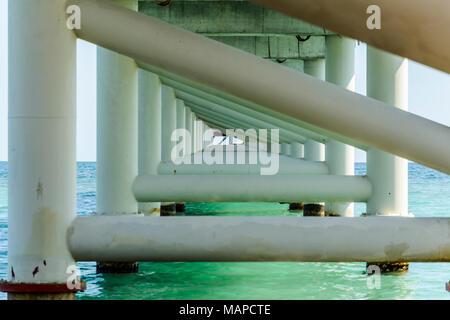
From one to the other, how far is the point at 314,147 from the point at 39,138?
17.7m

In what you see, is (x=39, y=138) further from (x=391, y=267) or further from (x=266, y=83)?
(x=391, y=267)

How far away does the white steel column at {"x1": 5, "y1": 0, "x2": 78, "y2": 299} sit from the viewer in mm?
7094

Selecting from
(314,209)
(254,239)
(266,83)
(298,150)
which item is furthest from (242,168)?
(298,150)

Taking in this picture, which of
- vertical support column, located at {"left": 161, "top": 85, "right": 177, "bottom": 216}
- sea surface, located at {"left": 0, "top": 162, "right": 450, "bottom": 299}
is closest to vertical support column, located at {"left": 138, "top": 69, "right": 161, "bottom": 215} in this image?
sea surface, located at {"left": 0, "top": 162, "right": 450, "bottom": 299}

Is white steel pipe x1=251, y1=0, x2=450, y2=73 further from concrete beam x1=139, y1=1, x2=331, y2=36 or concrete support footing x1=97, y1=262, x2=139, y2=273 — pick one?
concrete beam x1=139, y1=1, x2=331, y2=36

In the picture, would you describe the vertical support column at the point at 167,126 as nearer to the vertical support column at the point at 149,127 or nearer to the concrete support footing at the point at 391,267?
the vertical support column at the point at 149,127

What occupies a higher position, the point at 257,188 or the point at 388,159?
the point at 388,159

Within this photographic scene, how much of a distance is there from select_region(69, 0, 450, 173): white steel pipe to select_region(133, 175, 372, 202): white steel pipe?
7.21 m

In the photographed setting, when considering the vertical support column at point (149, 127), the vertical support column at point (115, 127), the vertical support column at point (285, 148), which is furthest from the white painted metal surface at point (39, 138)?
the vertical support column at point (285, 148)

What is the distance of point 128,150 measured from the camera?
1254 cm

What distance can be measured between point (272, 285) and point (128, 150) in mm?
3059

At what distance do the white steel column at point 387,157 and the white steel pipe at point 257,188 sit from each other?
30.6 inches

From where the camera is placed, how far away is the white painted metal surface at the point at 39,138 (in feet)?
23.3

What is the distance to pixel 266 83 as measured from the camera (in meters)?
6.96
